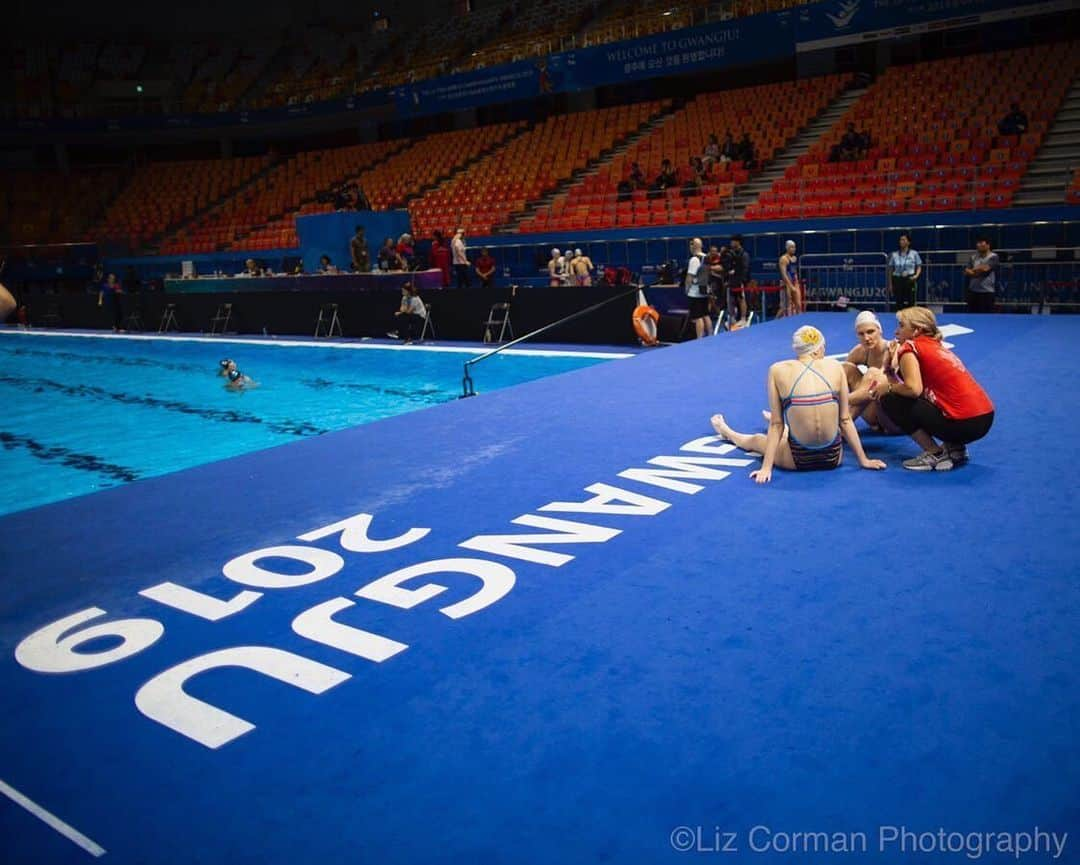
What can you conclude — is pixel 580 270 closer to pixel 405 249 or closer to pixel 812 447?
pixel 405 249

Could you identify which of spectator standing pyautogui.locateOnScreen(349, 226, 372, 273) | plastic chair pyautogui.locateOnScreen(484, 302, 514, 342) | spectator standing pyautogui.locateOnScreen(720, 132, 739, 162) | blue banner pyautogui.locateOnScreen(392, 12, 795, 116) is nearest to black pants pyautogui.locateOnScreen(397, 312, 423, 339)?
plastic chair pyautogui.locateOnScreen(484, 302, 514, 342)

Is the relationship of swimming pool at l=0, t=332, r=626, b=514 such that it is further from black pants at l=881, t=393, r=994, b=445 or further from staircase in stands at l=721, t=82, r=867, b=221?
staircase in stands at l=721, t=82, r=867, b=221

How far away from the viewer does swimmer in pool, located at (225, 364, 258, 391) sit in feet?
44.6

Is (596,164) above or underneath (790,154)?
above

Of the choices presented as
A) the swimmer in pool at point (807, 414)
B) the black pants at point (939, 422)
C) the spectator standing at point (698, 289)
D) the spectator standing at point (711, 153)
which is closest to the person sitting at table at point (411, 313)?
the spectator standing at point (698, 289)

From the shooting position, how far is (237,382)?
13.7 m

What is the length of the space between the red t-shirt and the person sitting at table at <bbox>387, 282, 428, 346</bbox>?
1258cm

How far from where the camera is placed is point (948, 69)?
862 inches

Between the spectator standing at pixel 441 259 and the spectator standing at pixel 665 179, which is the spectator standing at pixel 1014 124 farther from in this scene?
the spectator standing at pixel 441 259

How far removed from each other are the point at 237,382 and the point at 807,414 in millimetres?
10282

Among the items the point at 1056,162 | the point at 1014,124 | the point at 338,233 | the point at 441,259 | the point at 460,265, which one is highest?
the point at 1014,124

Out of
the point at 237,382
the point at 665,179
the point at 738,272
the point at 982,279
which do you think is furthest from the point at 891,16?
the point at 237,382

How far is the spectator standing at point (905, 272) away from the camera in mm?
13880

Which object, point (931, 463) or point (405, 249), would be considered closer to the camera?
point (931, 463)
